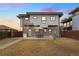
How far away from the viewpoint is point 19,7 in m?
7.43

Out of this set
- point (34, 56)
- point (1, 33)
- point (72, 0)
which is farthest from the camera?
point (1, 33)

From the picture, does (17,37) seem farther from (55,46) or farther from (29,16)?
(55,46)

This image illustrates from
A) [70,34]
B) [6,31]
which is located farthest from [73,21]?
[6,31]

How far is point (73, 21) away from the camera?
7.62 m

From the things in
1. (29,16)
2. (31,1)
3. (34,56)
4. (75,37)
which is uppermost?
(31,1)

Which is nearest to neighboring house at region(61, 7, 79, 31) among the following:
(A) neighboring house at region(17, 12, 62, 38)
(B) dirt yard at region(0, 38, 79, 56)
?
(A) neighboring house at region(17, 12, 62, 38)

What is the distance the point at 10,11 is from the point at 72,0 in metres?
2.08

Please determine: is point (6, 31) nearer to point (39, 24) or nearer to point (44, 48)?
point (39, 24)

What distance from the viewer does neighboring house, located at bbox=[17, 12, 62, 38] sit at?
7.51 m

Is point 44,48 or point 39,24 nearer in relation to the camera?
point 44,48

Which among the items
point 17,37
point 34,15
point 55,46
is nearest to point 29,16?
point 34,15

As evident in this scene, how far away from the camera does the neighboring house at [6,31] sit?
7.46 m

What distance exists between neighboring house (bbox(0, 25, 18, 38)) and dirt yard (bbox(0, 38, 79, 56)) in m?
0.43

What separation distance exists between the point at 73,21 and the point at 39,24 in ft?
3.89
